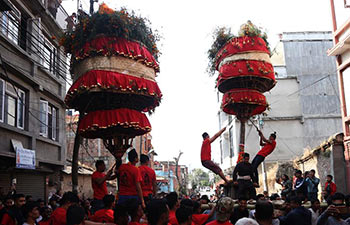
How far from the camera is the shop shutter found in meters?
15.9

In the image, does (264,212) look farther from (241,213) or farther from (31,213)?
(31,213)

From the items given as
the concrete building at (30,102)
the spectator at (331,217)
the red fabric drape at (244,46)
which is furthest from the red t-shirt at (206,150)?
the concrete building at (30,102)

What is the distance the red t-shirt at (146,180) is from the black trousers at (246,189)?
91.8 inches

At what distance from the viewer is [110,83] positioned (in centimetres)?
902

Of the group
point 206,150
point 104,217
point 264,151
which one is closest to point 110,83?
point 206,150

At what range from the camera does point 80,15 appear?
417 inches

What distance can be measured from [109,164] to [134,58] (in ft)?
85.4

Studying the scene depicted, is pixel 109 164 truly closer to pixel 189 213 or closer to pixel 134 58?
pixel 134 58

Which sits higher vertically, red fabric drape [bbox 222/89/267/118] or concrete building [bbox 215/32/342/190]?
concrete building [bbox 215/32/342/190]

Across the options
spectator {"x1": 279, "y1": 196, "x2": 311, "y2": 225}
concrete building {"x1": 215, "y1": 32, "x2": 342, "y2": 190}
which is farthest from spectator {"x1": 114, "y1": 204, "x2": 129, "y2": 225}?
concrete building {"x1": 215, "y1": 32, "x2": 342, "y2": 190}

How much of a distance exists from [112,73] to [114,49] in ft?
2.03

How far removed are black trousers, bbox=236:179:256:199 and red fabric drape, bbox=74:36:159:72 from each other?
386 cm

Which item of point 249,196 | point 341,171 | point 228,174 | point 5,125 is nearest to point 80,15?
point 5,125

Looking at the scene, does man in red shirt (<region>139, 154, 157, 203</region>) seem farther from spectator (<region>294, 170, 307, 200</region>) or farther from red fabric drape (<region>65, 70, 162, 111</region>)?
spectator (<region>294, 170, 307, 200</region>)
